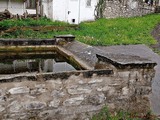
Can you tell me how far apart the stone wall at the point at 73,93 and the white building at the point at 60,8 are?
62.1ft

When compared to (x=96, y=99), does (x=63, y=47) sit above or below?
above

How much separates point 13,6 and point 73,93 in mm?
19652

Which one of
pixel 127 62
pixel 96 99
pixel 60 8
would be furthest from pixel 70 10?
pixel 96 99

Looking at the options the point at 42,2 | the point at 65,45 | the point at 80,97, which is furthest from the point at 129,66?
the point at 42,2

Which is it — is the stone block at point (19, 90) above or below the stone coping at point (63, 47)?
below

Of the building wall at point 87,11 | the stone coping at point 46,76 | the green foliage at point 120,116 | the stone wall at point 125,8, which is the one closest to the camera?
the stone coping at point 46,76

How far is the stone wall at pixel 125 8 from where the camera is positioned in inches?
1173

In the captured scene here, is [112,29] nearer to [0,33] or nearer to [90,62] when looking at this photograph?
[0,33]

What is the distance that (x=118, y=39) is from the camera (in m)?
19.2

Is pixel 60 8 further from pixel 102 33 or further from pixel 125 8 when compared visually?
pixel 125 8

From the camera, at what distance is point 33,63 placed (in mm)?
8867

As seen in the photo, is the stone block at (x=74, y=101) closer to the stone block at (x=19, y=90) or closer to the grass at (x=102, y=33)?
the stone block at (x=19, y=90)

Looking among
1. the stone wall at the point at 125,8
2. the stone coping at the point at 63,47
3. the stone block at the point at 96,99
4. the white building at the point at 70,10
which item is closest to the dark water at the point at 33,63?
the stone coping at the point at 63,47

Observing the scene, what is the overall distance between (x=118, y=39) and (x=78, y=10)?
8.92 m
